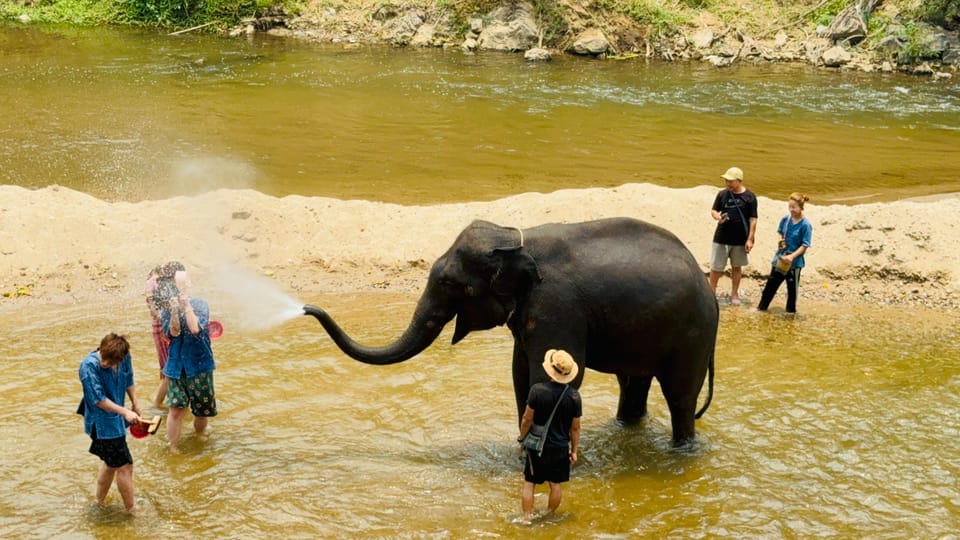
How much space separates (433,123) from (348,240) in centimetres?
1127

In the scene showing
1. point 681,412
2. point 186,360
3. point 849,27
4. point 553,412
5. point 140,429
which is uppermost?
point 849,27

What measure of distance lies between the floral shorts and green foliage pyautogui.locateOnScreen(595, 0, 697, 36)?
97.9 ft

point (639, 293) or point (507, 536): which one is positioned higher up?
point (639, 293)

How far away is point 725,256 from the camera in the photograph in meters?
12.7

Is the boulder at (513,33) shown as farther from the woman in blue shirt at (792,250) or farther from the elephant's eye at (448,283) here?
the elephant's eye at (448,283)

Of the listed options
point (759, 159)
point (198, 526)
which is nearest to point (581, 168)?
point (759, 159)

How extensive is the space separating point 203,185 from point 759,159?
38.3 feet

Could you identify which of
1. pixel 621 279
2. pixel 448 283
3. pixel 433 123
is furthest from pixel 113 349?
pixel 433 123

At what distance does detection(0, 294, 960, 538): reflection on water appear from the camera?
7.57 metres

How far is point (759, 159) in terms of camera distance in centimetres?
2234

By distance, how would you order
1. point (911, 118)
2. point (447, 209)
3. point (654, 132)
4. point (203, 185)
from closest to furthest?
1. point (447, 209)
2. point (203, 185)
3. point (654, 132)
4. point (911, 118)

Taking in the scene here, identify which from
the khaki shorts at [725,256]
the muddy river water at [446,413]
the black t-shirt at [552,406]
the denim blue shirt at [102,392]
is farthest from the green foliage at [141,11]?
the black t-shirt at [552,406]

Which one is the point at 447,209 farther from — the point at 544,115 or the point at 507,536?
the point at 544,115

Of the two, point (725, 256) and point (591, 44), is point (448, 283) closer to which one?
point (725, 256)
